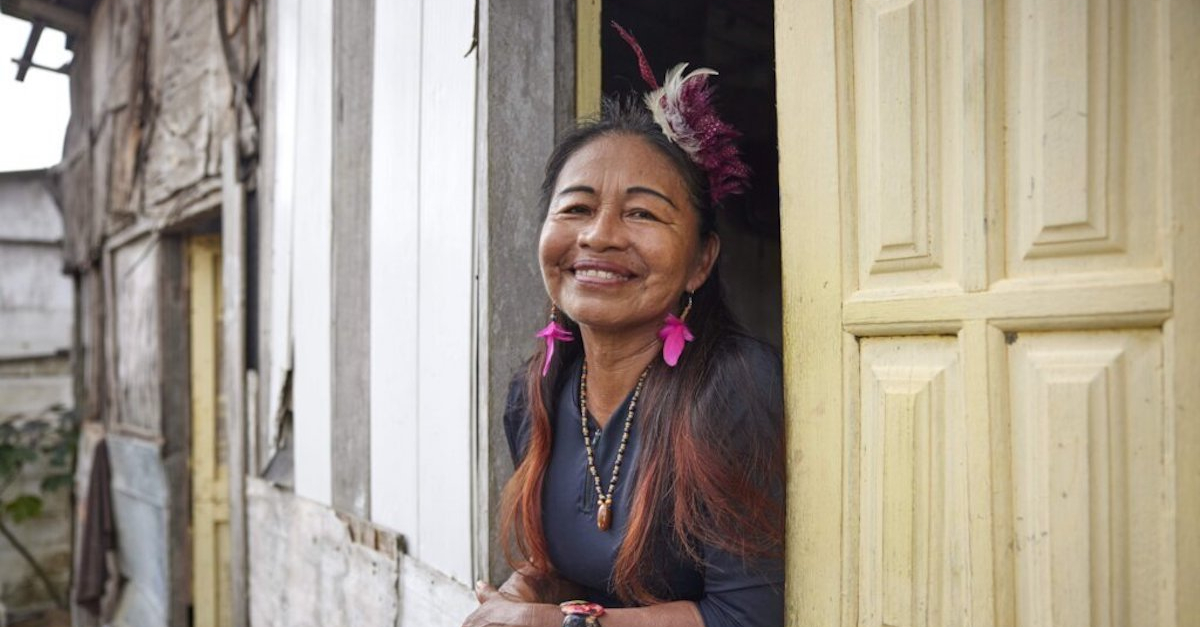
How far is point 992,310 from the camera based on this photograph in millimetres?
1003

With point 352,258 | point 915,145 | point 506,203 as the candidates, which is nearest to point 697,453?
point 915,145

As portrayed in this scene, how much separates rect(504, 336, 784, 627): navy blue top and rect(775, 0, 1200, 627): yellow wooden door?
6 cm

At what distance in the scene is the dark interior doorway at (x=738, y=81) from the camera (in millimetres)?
2699

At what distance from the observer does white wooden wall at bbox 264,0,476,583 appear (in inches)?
79.8

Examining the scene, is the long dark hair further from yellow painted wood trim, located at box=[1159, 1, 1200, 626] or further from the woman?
yellow painted wood trim, located at box=[1159, 1, 1200, 626]

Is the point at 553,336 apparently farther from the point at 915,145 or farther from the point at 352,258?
the point at 352,258

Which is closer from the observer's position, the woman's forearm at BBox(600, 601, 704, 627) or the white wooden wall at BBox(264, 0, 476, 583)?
the woman's forearm at BBox(600, 601, 704, 627)

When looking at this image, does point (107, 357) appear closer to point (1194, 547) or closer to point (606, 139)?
point (606, 139)

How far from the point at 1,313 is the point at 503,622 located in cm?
966

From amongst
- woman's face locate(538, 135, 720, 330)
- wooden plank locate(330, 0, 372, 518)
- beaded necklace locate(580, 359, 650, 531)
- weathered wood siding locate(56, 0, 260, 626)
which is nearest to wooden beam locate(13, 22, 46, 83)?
weathered wood siding locate(56, 0, 260, 626)

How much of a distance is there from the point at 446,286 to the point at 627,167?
0.95 metres

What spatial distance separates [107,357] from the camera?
5.96 meters

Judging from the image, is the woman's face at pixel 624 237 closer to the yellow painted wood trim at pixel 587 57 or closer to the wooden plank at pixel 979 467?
the wooden plank at pixel 979 467

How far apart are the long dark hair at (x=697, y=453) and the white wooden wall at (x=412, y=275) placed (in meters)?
0.66
